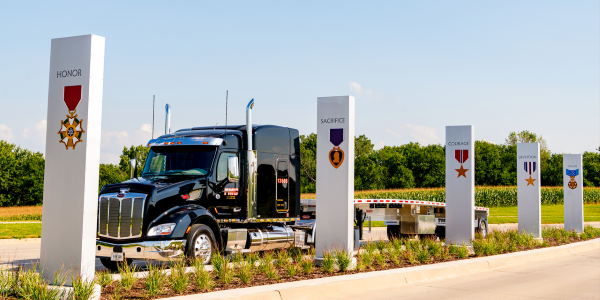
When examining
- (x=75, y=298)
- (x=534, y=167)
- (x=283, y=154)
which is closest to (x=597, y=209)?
(x=534, y=167)

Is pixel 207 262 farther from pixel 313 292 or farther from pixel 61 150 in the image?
pixel 61 150

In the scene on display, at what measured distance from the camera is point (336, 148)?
11.9 meters

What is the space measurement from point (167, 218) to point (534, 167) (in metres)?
14.9

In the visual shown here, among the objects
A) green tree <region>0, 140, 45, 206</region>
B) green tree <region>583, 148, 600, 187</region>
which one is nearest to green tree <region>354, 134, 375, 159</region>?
green tree <region>583, 148, 600, 187</region>

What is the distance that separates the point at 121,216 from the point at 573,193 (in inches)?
849

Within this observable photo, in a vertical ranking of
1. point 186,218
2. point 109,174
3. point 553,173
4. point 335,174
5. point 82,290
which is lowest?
point 82,290

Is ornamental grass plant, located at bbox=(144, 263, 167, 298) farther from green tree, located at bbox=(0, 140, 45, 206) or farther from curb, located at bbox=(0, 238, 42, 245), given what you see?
green tree, located at bbox=(0, 140, 45, 206)

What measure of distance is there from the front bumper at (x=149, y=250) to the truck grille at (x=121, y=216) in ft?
0.72

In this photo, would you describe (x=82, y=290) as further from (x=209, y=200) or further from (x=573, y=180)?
(x=573, y=180)

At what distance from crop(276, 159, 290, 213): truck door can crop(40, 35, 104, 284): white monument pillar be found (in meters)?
6.88

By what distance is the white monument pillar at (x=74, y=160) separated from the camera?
26.1 ft

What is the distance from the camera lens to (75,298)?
736cm

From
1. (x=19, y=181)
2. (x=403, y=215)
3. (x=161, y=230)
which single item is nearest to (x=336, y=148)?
(x=161, y=230)

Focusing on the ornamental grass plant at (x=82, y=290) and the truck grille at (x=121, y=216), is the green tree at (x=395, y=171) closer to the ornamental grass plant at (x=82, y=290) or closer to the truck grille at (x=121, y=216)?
the truck grille at (x=121, y=216)
